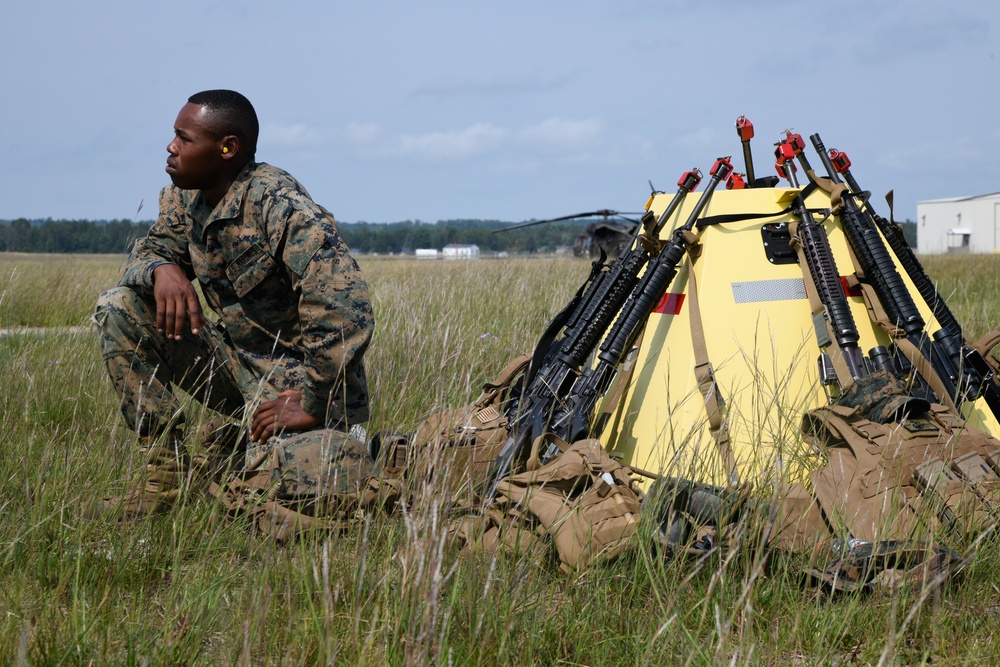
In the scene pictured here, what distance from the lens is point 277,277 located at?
3.52 meters

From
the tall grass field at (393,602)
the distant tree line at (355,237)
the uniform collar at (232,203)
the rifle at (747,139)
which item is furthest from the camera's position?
the distant tree line at (355,237)

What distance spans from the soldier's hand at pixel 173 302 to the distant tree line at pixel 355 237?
1.88 feet

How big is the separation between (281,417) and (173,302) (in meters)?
0.57

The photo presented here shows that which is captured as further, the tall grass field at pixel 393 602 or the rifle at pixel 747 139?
the rifle at pixel 747 139

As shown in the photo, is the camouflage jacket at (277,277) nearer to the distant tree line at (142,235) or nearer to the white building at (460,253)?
the distant tree line at (142,235)

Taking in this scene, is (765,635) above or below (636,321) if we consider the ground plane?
below

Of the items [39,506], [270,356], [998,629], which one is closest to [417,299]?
[270,356]

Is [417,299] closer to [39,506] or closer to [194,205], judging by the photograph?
[194,205]

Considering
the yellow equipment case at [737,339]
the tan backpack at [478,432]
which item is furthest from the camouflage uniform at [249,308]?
the yellow equipment case at [737,339]

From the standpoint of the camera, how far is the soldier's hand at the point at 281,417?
3281 millimetres

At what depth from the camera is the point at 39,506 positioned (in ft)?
7.93

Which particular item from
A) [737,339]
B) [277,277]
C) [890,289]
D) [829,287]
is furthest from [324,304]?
[890,289]

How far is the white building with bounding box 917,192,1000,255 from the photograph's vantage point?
184 ft

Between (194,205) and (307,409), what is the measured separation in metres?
0.93
